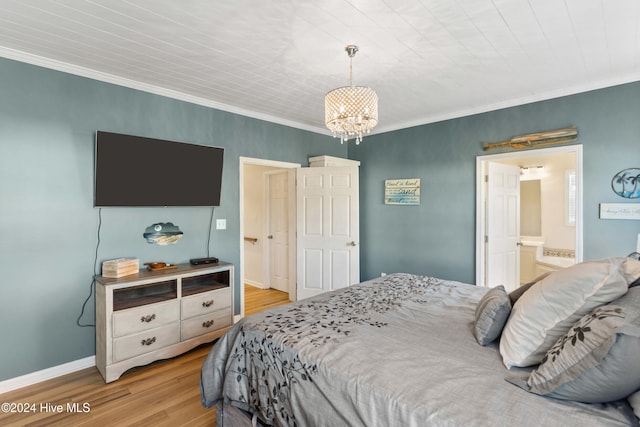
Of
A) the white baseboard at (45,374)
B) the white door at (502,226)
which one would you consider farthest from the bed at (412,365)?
the white door at (502,226)

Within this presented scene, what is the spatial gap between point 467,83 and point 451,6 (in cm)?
135

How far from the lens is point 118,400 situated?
90.2 inches

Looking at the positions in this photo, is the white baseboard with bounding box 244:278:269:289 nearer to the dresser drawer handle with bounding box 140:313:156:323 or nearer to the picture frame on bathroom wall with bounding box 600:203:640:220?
the dresser drawer handle with bounding box 140:313:156:323

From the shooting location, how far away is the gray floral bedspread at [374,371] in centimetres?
103

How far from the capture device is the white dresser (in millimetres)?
2535

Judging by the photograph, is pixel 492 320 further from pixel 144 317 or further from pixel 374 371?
pixel 144 317

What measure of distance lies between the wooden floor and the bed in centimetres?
53

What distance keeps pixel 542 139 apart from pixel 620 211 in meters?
0.98

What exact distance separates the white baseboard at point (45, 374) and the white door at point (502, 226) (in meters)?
4.31

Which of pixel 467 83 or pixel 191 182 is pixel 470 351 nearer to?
pixel 467 83

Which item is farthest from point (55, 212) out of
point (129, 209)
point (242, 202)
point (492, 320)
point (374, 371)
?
point (492, 320)

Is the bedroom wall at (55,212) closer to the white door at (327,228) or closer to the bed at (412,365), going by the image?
the bed at (412,365)

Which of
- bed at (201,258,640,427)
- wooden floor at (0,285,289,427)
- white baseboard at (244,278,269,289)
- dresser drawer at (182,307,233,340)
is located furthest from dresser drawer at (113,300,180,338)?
white baseboard at (244,278,269,289)

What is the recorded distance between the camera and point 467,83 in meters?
3.08
